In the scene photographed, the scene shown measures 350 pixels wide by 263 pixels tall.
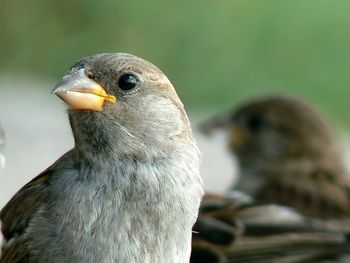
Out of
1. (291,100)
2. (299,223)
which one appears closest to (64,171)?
(299,223)

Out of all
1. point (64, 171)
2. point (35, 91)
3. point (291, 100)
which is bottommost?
point (64, 171)

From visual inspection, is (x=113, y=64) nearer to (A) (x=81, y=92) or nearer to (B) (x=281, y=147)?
(A) (x=81, y=92)

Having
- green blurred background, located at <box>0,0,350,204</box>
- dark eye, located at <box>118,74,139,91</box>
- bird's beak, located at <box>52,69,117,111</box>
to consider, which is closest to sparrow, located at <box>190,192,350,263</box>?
dark eye, located at <box>118,74,139,91</box>

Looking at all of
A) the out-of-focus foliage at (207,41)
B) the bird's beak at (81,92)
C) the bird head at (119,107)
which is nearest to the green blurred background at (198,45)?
the out-of-focus foliage at (207,41)

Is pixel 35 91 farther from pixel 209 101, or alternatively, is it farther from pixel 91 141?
pixel 91 141

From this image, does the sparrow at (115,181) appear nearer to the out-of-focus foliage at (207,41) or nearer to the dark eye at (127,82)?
the dark eye at (127,82)
